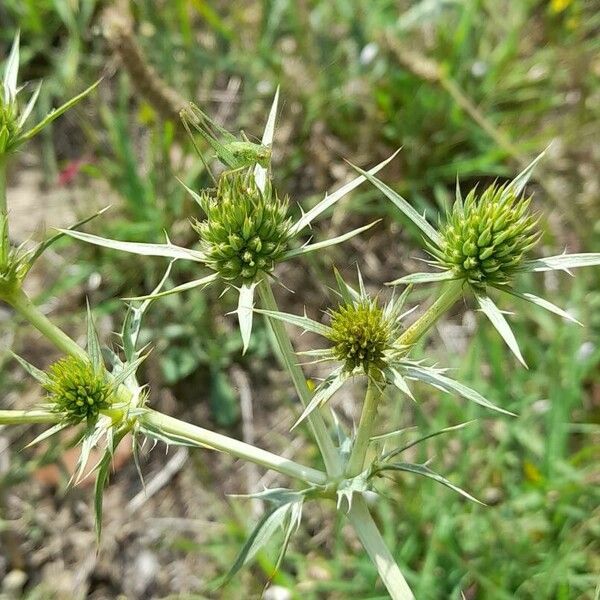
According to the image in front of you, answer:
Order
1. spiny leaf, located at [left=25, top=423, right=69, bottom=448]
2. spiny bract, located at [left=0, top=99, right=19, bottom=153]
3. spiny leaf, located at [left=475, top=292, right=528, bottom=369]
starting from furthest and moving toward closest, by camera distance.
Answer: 1. spiny bract, located at [left=0, top=99, right=19, bottom=153]
2. spiny leaf, located at [left=25, top=423, right=69, bottom=448]
3. spiny leaf, located at [left=475, top=292, right=528, bottom=369]

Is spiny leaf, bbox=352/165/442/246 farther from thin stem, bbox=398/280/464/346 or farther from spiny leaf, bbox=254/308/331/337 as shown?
spiny leaf, bbox=254/308/331/337

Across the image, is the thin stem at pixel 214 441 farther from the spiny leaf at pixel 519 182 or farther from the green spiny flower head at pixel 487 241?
the spiny leaf at pixel 519 182

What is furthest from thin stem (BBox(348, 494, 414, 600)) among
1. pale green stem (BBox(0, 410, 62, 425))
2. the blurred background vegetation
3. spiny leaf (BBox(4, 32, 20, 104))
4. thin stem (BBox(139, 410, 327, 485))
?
spiny leaf (BBox(4, 32, 20, 104))

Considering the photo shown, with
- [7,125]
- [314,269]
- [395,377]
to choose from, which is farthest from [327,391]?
[314,269]

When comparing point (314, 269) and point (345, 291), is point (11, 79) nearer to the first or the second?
point (345, 291)

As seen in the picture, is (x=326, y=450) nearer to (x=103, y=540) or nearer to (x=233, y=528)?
(x=233, y=528)

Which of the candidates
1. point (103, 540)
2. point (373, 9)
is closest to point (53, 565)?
point (103, 540)
